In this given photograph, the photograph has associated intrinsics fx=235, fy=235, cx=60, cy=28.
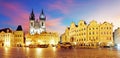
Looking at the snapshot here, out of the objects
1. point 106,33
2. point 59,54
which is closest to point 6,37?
point 106,33

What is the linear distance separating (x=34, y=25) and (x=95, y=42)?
296 feet

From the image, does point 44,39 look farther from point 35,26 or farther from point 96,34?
point 96,34

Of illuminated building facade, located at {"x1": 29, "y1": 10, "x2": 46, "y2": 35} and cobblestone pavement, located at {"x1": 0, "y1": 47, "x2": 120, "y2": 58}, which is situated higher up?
illuminated building facade, located at {"x1": 29, "y1": 10, "x2": 46, "y2": 35}

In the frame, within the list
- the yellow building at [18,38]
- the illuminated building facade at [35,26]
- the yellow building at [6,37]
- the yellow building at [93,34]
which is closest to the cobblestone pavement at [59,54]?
the yellow building at [93,34]

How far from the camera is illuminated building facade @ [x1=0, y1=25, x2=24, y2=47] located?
154 m

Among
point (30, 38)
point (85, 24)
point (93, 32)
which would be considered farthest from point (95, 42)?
point (30, 38)

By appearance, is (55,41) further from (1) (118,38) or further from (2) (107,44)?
(2) (107,44)

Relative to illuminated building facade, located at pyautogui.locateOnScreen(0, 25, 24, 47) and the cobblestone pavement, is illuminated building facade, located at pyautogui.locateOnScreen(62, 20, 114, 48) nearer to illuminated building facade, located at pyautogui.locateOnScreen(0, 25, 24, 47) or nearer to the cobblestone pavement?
illuminated building facade, located at pyautogui.locateOnScreen(0, 25, 24, 47)

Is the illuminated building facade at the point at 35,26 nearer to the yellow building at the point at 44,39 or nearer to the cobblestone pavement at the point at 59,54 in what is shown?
the yellow building at the point at 44,39

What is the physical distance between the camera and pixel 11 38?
15600 centimetres

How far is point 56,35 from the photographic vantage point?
534ft

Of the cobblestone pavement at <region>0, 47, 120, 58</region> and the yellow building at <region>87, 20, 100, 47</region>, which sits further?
the yellow building at <region>87, 20, 100, 47</region>

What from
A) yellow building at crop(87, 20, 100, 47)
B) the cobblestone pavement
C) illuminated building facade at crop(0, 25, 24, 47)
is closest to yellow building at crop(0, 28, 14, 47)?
illuminated building facade at crop(0, 25, 24, 47)

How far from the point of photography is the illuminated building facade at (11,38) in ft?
504
